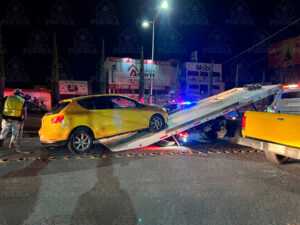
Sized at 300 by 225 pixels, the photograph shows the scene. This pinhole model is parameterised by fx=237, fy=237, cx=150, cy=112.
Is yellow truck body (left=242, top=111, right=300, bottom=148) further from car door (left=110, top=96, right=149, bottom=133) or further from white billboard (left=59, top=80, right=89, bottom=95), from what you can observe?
white billboard (left=59, top=80, right=89, bottom=95)

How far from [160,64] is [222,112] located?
36.9 meters

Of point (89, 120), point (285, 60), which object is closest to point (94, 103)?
point (89, 120)

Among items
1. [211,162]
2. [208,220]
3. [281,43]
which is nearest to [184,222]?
[208,220]

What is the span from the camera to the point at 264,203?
3721 mm

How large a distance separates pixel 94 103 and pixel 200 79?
41046mm

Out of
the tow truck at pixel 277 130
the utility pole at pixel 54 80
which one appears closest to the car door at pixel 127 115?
the tow truck at pixel 277 130

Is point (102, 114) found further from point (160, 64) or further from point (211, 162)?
point (160, 64)

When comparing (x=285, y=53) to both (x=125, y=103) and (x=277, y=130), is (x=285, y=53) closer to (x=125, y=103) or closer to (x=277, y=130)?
(x=125, y=103)

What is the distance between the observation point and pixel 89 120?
7176mm

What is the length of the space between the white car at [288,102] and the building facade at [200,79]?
3861 cm

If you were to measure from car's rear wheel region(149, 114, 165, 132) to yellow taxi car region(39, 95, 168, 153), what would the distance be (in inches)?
1.4

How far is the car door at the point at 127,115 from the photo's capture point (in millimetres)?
7676

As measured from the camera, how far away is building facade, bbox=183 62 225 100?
45.6 metres

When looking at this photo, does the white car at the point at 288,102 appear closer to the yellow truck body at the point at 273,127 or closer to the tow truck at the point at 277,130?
the tow truck at the point at 277,130
